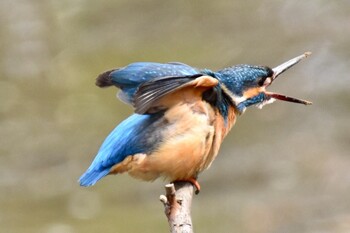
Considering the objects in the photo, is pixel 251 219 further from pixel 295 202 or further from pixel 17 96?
pixel 17 96

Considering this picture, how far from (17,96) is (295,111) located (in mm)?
2877

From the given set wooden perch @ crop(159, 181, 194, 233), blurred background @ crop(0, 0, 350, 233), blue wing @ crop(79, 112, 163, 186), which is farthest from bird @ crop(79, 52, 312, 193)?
blurred background @ crop(0, 0, 350, 233)

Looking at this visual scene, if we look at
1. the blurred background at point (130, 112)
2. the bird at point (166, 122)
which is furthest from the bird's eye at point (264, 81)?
the blurred background at point (130, 112)

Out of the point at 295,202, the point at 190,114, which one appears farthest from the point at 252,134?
the point at 190,114

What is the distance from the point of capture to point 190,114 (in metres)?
3.95

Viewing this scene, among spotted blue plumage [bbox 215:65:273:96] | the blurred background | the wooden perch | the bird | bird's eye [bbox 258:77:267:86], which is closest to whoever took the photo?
the wooden perch

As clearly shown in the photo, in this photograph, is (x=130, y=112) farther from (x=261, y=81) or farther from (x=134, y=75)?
(x=134, y=75)

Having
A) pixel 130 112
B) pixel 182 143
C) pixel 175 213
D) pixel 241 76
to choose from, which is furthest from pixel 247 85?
pixel 130 112

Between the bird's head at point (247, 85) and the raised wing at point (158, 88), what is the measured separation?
36 cm

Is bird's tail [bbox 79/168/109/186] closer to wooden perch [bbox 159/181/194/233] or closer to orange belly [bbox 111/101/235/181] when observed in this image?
orange belly [bbox 111/101/235/181]

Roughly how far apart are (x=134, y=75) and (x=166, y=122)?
23 cm

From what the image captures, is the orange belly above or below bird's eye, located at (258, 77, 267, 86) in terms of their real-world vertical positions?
below

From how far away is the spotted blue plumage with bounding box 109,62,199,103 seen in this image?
3822 millimetres

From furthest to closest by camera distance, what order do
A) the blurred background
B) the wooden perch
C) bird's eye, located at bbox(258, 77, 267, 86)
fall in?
the blurred background
bird's eye, located at bbox(258, 77, 267, 86)
the wooden perch
